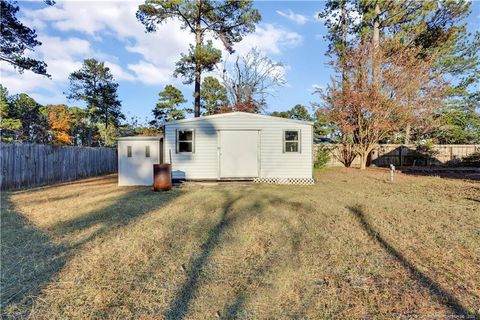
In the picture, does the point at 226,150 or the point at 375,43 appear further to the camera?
the point at 375,43

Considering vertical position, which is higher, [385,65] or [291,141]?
[385,65]

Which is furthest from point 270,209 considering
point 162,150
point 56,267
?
point 162,150

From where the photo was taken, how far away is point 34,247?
3865 mm

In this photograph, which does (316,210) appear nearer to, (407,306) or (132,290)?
(407,306)

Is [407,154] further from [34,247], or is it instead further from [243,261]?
[34,247]

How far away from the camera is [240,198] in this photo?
7.05m

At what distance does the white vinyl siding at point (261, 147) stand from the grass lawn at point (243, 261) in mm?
4183

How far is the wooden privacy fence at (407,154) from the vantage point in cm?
1916

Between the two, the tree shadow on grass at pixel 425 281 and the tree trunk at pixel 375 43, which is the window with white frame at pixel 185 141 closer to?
the tree shadow on grass at pixel 425 281

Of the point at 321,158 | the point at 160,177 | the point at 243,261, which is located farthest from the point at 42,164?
the point at 321,158

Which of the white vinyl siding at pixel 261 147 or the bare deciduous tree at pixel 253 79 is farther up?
the bare deciduous tree at pixel 253 79

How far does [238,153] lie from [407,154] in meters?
15.1

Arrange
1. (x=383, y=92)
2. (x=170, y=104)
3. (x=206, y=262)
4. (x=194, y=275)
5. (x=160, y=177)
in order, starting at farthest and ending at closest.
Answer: (x=170, y=104) < (x=383, y=92) < (x=160, y=177) < (x=206, y=262) < (x=194, y=275)

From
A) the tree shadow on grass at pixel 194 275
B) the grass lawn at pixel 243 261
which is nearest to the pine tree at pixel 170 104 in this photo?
the grass lawn at pixel 243 261
